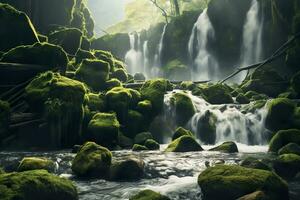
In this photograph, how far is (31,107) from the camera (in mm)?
22719

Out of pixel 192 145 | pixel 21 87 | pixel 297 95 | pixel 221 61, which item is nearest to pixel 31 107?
pixel 21 87

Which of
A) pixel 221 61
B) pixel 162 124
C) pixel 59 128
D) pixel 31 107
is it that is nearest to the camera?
pixel 59 128

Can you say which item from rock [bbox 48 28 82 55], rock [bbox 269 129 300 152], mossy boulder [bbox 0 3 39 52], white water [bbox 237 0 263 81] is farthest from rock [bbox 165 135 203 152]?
white water [bbox 237 0 263 81]

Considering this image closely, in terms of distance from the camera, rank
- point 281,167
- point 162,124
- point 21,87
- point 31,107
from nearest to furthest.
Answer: point 281,167 < point 31,107 < point 21,87 < point 162,124

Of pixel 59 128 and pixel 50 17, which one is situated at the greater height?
pixel 50 17

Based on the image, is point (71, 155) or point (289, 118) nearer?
point (71, 155)

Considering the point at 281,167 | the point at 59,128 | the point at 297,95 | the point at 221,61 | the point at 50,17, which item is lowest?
the point at 281,167

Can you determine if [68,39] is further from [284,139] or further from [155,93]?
[284,139]

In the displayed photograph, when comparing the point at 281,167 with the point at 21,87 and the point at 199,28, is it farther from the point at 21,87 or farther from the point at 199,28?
the point at 199,28

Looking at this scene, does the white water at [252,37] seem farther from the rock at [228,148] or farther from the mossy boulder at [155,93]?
the rock at [228,148]

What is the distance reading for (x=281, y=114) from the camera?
72.9 feet

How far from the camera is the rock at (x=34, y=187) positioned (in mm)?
9125

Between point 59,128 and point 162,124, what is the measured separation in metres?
7.59

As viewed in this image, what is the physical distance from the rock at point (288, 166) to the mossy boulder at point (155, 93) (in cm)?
1357
